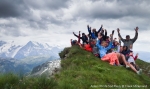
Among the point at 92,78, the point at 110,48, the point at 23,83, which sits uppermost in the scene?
the point at 110,48

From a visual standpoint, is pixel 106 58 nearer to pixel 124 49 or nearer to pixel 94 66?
pixel 124 49

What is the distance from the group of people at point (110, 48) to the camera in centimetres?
1850

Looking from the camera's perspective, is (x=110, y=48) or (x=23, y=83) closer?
(x=23, y=83)

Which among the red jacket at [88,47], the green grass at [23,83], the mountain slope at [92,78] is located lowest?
the mountain slope at [92,78]

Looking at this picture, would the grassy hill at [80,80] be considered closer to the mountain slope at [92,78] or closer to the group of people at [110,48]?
the mountain slope at [92,78]

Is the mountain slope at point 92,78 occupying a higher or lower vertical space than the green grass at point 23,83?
lower

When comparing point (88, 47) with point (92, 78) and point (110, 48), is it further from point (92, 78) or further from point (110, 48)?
point (92, 78)

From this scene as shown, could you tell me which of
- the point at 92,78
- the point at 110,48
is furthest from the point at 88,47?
the point at 92,78

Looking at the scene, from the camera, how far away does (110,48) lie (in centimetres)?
2072

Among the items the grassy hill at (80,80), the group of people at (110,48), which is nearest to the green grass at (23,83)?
the grassy hill at (80,80)

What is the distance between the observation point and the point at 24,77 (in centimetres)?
1099

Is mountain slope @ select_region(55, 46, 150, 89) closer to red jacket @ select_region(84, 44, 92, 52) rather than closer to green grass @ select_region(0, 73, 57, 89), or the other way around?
green grass @ select_region(0, 73, 57, 89)

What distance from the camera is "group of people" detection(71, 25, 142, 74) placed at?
60.7 feet

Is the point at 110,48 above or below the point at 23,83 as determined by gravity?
above
